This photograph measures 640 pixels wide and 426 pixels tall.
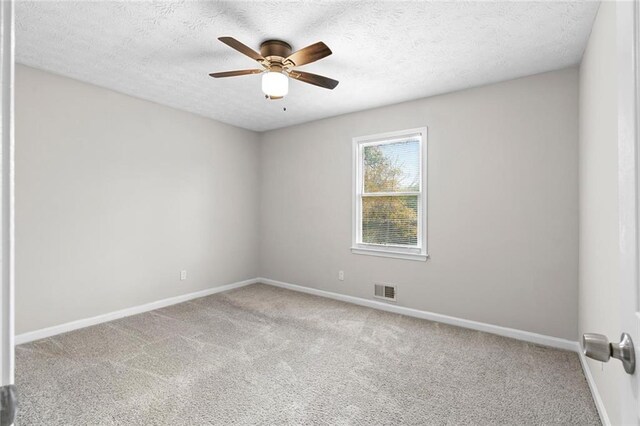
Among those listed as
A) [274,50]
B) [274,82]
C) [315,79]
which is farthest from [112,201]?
[315,79]

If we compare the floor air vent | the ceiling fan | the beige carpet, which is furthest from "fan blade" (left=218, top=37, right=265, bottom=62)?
the floor air vent

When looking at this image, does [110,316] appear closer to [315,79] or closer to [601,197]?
[315,79]

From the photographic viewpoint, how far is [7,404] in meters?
0.52

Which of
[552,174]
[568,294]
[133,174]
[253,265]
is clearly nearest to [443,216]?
[552,174]

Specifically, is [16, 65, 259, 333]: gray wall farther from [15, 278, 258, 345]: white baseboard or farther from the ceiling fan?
the ceiling fan

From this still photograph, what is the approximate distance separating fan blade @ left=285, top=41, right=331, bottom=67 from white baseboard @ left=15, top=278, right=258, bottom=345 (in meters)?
3.39

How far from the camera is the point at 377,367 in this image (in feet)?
8.59

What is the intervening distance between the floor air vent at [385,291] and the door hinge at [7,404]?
3832 mm

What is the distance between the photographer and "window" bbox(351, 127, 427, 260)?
3896 millimetres

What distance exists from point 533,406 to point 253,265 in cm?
421

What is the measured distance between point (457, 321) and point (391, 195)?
1.67m

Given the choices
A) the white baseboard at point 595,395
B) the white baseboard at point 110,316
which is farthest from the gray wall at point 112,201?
the white baseboard at point 595,395

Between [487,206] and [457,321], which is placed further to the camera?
[457,321]

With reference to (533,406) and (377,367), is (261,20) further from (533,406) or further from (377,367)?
(533,406)
